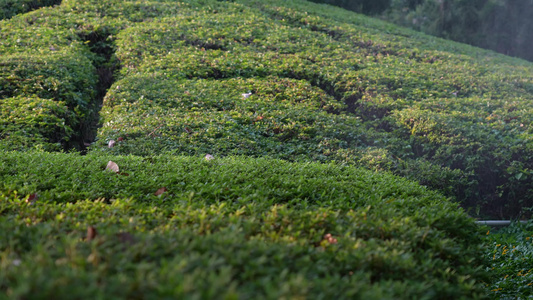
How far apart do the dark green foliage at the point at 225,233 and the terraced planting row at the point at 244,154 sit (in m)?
0.01

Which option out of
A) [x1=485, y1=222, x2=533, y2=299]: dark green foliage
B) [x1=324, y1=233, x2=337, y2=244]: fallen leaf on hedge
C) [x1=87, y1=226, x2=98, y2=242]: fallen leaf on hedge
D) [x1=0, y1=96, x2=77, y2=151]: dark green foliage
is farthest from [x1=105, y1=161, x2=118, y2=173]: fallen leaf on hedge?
[x1=485, y1=222, x2=533, y2=299]: dark green foliage

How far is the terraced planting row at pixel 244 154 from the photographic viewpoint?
1.69m

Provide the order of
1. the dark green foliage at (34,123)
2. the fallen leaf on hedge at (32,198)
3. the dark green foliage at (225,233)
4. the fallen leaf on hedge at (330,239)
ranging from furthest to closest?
the dark green foliage at (34,123) → the fallen leaf on hedge at (32,198) → the fallen leaf on hedge at (330,239) → the dark green foliage at (225,233)

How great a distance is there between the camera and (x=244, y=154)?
471 centimetres

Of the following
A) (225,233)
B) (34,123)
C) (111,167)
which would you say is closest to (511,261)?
(225,233)

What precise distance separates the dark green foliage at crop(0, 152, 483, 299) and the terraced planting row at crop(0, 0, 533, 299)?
0.04 feet

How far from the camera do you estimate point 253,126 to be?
5.42 metres

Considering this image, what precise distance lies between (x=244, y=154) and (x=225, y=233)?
2765 mm

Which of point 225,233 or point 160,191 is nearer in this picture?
point 225,233

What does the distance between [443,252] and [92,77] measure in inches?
256

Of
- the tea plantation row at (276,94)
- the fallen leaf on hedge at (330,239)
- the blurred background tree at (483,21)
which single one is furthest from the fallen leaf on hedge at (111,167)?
the blurred background tree at (483,21)

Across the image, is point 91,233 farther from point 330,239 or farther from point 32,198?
point 330,239

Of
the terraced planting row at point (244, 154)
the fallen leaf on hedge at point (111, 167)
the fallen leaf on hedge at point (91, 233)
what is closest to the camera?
the terraced planting row at point (244, 154)

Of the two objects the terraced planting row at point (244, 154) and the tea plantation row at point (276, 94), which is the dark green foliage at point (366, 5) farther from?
the tea plantation row at point (276, 94)
